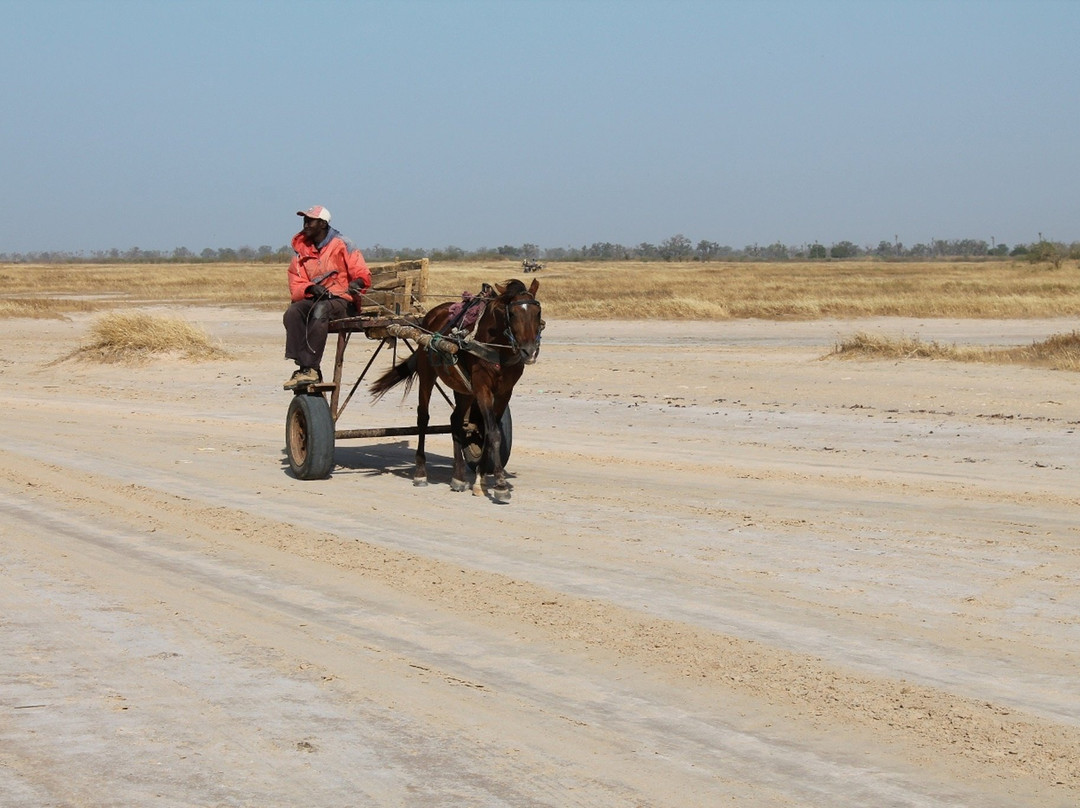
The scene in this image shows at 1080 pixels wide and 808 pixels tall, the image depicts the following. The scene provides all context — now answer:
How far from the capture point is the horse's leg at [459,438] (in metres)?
12.4

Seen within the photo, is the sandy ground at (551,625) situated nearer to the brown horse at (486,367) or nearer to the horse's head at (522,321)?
the brown horse at (486,367)

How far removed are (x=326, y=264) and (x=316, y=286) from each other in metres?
0.32

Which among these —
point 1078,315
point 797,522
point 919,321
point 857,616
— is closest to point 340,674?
point 857,616

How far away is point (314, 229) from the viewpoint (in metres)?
13.0

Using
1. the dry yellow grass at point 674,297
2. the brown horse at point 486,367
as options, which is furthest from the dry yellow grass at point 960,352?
the brown horse at point 486,367

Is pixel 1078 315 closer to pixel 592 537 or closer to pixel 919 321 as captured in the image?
pixel 919 321

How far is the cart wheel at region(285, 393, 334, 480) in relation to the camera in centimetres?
1265

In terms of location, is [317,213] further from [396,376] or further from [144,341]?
[144,341]

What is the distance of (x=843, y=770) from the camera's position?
18.2 ft

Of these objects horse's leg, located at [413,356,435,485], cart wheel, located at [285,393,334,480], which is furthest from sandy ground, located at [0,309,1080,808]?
horse's leg, located at [413,356,435,485]

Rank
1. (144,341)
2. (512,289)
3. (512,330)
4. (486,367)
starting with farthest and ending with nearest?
(144,341) < (486,367) < (512,289) < (512,330)

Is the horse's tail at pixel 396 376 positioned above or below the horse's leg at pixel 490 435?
above

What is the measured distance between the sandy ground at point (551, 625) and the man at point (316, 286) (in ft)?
4.10

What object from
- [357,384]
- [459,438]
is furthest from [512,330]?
[357,384]
